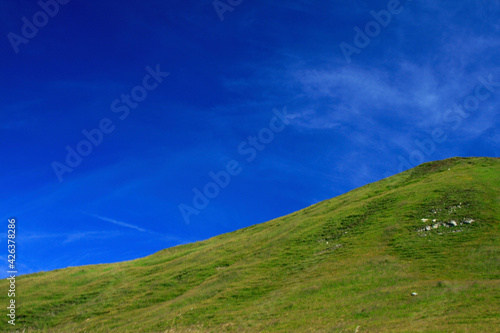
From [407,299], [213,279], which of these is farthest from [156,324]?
[407,299]

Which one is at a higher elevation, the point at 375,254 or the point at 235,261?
the point at 235,261

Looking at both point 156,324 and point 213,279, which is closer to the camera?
point 156,324

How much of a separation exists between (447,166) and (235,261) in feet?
198

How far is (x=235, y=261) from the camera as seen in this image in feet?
202

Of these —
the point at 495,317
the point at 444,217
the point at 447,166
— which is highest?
the point at 447,166

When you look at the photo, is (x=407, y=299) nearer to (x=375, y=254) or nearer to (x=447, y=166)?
(x=375, y=254)

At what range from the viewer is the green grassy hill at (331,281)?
2911cm

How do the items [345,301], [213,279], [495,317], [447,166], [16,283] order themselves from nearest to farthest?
1. [495,317]
2. [345,301]
3. [213,279]
4. [16,283]
5. [447,166]

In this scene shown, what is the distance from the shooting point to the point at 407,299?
30.5 m

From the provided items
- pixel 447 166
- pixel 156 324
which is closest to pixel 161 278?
pixel 156 324

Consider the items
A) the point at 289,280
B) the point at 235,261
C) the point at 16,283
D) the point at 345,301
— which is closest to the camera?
the point at 345,301

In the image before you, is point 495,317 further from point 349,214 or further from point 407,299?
point 349,214

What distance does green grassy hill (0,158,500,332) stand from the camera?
2911 centimetres

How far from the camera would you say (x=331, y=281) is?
39.7 meters
